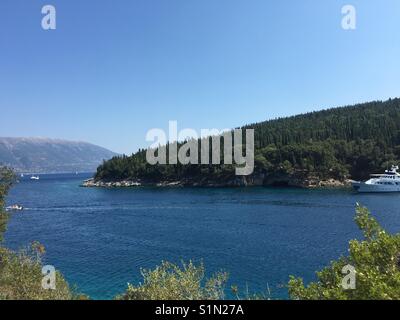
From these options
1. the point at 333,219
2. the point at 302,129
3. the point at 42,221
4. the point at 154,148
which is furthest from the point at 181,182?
the point at 333,219

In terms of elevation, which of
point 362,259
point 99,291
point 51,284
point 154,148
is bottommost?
point 99,291

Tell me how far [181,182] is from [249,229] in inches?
3824

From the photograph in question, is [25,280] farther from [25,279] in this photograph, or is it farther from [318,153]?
[318,153]

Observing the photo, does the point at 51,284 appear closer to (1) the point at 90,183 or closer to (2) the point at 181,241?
(2) the point at 181,241

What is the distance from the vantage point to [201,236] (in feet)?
190

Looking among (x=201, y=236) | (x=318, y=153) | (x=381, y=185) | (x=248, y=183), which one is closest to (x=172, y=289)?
(x=201, y=236)

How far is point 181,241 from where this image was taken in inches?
2168

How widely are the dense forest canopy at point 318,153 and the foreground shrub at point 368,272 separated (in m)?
125

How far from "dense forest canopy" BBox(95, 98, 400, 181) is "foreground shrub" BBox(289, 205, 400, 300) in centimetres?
12495

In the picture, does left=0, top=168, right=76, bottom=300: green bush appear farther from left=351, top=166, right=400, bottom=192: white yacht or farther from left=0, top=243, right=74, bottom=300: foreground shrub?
left=351, top=166, right=400, bottom=192: white yacht

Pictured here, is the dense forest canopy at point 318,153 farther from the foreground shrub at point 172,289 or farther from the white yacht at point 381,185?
the foreground shrub at point 172,289

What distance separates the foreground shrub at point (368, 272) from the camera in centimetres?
1123

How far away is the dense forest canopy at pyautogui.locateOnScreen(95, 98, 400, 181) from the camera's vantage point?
453 feet

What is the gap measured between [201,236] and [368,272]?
154 ft
